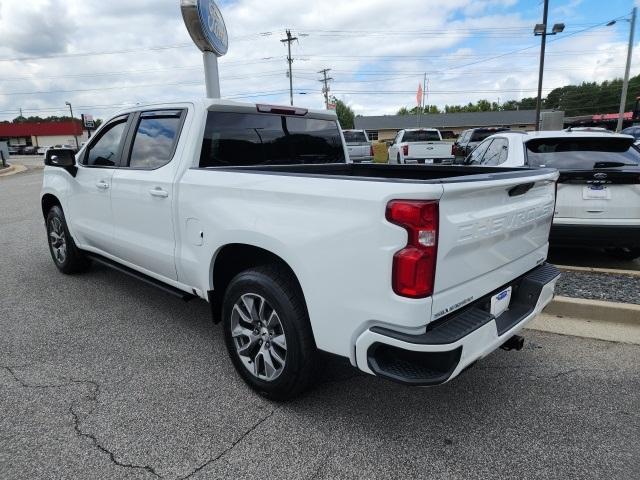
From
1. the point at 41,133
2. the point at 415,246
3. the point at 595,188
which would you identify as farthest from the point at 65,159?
the point at 41,133

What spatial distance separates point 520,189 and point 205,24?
714cm

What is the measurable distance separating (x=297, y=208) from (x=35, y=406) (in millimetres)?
2141

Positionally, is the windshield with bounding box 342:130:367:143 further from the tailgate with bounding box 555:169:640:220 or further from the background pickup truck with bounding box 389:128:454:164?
the tailgate with bounding box 555:169:640:220

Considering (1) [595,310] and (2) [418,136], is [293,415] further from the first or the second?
(2) [418,136]

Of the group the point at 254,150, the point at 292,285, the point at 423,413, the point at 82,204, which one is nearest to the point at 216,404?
the point at 292,285

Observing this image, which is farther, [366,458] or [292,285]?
[292,285]

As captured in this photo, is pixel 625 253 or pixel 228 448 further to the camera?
pixel 625 253

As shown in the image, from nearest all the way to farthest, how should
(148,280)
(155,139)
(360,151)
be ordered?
(155,139)
(148,280)
(360,151)

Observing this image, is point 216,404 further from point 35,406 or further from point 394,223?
point 394,223

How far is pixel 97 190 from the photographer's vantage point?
4410mm

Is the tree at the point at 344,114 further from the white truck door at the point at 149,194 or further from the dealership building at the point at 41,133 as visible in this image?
the white truck door at the point at 149,194

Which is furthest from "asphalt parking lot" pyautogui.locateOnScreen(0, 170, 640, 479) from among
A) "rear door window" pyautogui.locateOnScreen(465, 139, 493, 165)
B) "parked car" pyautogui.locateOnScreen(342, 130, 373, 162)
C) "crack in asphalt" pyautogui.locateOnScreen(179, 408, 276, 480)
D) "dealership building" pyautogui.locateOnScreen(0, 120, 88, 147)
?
"dealership building" pyautogui.locateOnScreen(0, 120, 88, 147)

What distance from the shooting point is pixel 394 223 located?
6.85 feet

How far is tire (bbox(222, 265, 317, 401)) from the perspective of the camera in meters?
2.62
